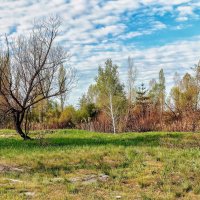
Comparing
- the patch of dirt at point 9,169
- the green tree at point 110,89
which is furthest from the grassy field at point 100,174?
the green tree at point 110,89

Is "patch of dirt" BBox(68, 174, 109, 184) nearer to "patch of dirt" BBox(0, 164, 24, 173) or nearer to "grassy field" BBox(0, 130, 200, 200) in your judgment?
"grassy field" BBox(0, 130, 200, 200)

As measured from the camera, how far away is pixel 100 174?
385 inches

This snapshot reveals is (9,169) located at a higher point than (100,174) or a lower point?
higher

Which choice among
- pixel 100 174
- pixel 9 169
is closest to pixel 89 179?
pixel 100 174

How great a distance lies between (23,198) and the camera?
7008mm

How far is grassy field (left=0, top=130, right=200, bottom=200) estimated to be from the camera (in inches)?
299

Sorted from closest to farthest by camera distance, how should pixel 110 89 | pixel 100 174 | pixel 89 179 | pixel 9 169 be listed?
1. pixel 89 179
2. pixel 100 174
3. pixel 9 169
4. pixel 110 89

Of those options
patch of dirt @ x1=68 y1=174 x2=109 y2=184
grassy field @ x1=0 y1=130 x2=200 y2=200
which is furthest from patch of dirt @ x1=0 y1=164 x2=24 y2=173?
patch of dirt @ x1=68 y1=174 x2=109 y2=184

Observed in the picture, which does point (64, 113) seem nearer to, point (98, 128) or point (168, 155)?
point (98, 128)

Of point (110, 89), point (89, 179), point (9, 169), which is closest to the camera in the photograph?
point (89, 179)

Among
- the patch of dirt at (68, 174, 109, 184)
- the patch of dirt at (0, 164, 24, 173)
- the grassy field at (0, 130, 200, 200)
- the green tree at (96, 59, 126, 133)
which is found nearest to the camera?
the grassy field at (0, 130, 200, 200)

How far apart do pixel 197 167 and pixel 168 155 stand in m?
2.58

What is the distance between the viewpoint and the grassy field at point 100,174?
7586 millimetres

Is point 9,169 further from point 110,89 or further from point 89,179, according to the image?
point 110,89
